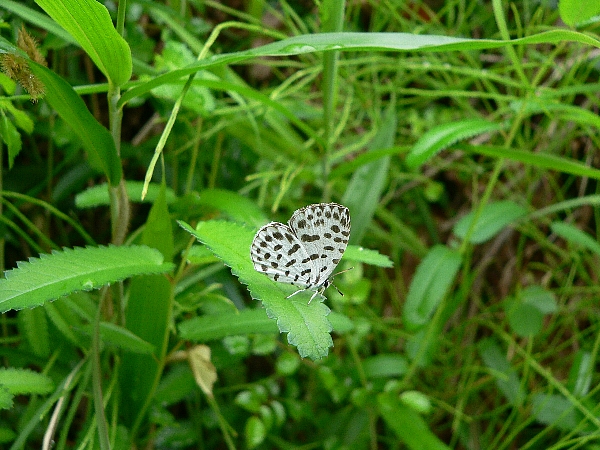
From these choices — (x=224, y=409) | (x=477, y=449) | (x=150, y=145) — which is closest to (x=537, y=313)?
(x=477, y=449)

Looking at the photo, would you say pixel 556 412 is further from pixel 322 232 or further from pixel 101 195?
pixel 101 195

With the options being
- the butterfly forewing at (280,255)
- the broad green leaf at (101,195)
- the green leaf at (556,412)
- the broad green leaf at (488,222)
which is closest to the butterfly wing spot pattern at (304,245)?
the butterfly forewing at (280,255)

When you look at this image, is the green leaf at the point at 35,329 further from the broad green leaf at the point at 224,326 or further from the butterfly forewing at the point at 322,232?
the butterfly forewing at the point at 322,232

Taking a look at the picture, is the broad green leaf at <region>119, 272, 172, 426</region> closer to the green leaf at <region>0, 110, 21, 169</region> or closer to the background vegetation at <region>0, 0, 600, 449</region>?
the background vegetation at <region>0, 0, 600, 449</region>

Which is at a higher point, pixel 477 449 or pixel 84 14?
pixel 84 14

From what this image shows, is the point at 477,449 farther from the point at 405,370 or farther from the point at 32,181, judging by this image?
the point at 32,181
